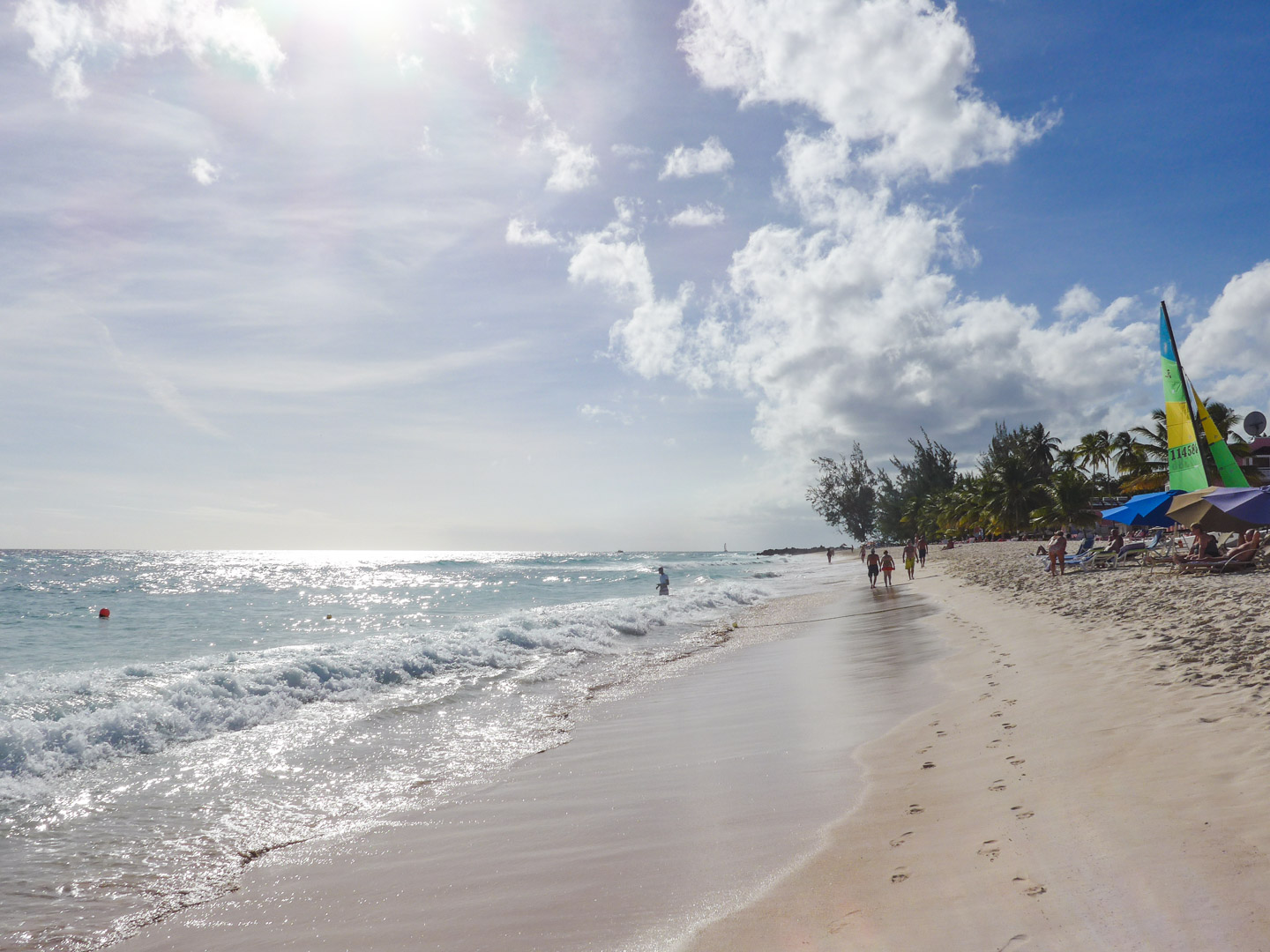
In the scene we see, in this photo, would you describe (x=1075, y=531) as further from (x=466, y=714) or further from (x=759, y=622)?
(x=466, y=714)

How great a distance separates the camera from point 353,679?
12680 millimetres

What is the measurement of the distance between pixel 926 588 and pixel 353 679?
71.5 ft

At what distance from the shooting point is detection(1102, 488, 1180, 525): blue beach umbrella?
64.9 feet

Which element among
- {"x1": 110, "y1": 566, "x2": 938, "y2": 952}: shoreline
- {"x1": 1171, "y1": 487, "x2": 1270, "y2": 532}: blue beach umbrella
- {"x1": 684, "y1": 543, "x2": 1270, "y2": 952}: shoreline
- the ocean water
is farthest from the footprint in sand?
{"x1": 1171, "y1": 487, "x2": 1270, "y2": 532}: blue beach umbrella

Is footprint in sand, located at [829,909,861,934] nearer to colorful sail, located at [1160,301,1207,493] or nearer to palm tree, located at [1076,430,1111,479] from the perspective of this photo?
colorful sail, located at [1160,301,1207,493]

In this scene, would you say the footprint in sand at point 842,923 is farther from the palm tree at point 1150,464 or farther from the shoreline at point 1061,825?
the palm tree at point 1150,464

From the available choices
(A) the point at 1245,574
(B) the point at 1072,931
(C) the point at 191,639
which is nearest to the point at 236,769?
(B) the point at 1072,931

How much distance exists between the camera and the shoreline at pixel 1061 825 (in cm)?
320

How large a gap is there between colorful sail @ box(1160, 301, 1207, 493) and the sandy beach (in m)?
15.6

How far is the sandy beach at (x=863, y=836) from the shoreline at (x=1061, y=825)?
2 cm

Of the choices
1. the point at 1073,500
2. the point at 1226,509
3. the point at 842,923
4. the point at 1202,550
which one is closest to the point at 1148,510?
the point at 1202,550

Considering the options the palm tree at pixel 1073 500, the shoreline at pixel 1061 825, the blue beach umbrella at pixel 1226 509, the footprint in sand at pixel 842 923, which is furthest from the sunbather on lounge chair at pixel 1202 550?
the palm tree at pixel 1073 500

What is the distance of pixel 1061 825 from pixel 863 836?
45.9 inches

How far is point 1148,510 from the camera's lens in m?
19.8
